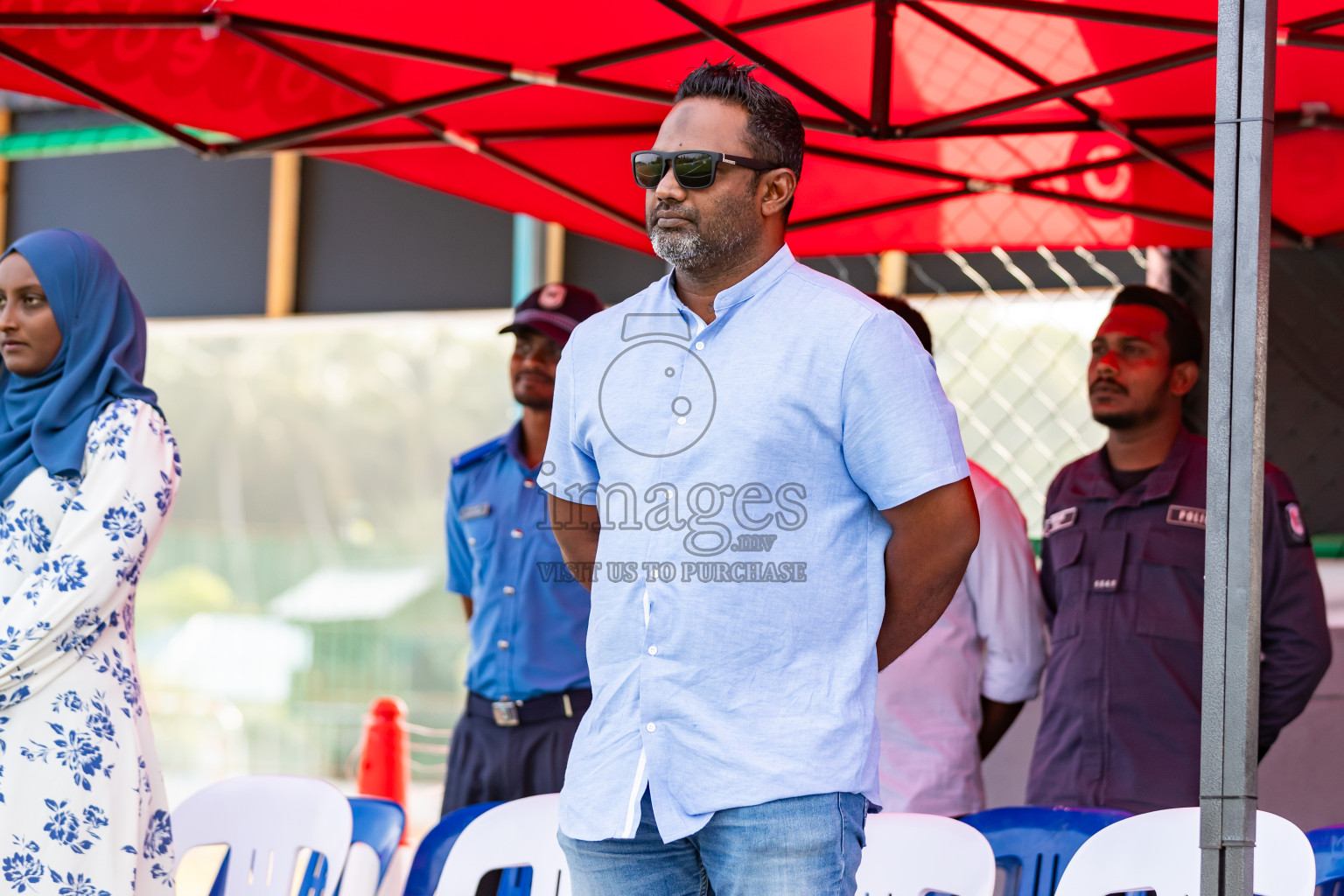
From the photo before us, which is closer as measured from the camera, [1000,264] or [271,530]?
[1000,264]

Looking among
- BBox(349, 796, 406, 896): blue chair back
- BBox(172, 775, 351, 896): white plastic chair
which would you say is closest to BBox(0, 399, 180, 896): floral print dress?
BBox(172, 775, 351, 896): white plastic chair

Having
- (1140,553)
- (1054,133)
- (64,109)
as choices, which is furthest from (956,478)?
(64,109)

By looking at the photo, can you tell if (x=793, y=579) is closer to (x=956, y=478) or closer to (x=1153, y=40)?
(x=956, y=478)

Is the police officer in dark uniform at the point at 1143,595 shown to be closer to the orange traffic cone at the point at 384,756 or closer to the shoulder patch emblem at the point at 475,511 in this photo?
the shoulder patch emblem at the point at 475,511

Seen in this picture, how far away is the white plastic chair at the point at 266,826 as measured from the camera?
297 cm

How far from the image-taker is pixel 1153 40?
3.61 meters

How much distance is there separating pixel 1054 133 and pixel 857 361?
9.49 feet

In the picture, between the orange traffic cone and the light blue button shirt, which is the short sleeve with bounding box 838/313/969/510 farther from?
the orange traffic cone

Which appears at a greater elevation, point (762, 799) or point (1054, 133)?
point (1054, 133)

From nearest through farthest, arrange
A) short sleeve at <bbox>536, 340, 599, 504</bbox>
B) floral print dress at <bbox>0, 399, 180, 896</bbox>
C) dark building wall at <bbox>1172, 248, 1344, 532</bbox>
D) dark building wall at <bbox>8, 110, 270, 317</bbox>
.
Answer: short sleeve at <bbox>536, 340, 599, 504</bbox> < floral print dress at <bbox>0, 399, 180, 896</bbox> < dark building wall at <bbox>1172, 248, 1344, 532</bbox> < dark building wall at <bbox>8, 110, 270, 317</bbox>

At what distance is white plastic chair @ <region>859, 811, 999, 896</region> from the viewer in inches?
106

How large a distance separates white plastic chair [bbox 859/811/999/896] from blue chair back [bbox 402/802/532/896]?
2.29 ft

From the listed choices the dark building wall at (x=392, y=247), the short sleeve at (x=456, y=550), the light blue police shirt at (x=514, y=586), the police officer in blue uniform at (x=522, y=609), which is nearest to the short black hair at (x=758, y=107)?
the police officer in blue uniform at (x=522, y=609)

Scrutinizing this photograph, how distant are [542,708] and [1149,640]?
1.56 meters
